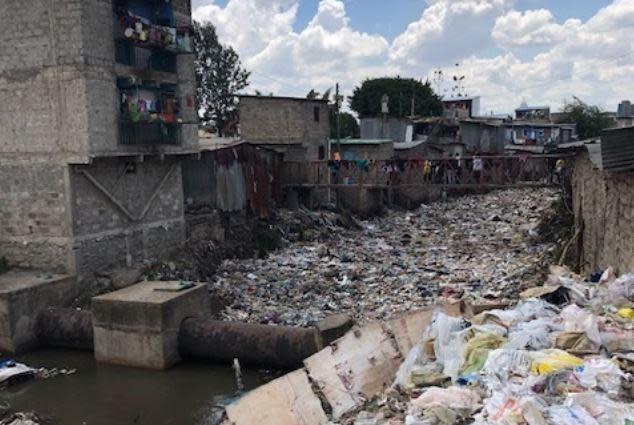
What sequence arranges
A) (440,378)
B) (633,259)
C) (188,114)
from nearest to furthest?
(440,378) → (633,259) → (188,114)

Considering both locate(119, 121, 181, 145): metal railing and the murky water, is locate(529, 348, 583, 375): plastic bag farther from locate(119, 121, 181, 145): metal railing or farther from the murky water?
locate(119, 121, 181, 145): metal railing

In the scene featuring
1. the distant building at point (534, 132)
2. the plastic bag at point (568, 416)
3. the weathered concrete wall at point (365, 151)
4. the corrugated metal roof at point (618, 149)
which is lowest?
the plastic bag at point (568, 416)

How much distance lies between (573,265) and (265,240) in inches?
380

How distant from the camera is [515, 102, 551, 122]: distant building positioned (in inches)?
1927

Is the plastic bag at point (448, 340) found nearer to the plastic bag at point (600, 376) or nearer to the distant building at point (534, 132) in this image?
the plastic bag at point (600, 376)

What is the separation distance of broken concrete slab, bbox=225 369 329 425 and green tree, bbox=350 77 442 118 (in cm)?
3795

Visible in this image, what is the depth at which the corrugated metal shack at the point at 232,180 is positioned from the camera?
1777 centimetres

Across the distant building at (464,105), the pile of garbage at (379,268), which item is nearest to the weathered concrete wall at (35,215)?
the pile of garbage at (379,268)

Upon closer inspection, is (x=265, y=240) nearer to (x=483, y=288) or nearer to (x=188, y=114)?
(x=188, y=114)

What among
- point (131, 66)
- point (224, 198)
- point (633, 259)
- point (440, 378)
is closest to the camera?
point (440, 378)

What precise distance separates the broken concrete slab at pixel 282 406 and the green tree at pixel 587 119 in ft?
141

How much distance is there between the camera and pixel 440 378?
5.27 m

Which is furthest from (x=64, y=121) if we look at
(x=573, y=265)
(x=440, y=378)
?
(x=573, y=265)

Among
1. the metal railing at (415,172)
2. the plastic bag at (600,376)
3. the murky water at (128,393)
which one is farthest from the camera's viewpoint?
the metal railing at (415,172)
